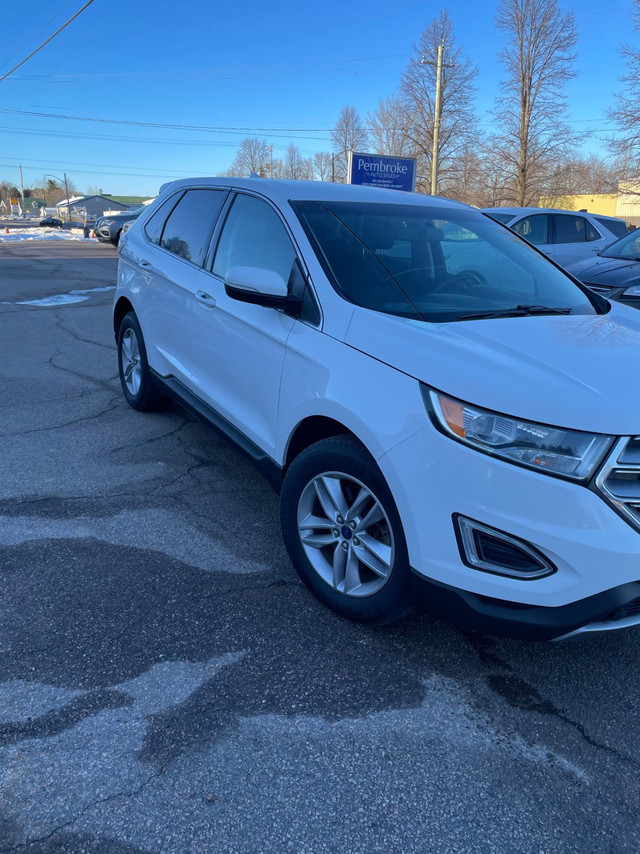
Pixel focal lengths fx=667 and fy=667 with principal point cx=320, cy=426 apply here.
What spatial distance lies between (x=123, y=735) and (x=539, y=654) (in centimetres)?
166

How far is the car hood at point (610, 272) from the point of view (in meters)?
6.43

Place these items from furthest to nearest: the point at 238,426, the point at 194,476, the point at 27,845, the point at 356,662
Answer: the point at 194,476
the point at 238,426
the point at 356,662
the point at 27,845

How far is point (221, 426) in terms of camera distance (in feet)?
12.3

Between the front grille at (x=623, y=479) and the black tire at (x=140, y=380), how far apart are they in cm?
356

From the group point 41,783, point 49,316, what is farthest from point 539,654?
point 49,316

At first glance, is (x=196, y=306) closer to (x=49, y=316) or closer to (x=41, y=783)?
(x=41, y=783)

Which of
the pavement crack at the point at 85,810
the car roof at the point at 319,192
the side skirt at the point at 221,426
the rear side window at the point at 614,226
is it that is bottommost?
the pavement crack at the point at 85,810

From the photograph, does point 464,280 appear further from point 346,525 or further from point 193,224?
point 193,224

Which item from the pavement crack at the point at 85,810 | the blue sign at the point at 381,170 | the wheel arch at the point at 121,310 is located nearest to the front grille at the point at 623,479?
the pavement crack at the point at 85,810

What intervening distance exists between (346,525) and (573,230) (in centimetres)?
927

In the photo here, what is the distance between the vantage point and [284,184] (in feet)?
12.0

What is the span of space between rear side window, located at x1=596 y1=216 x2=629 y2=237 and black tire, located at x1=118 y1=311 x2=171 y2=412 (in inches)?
339

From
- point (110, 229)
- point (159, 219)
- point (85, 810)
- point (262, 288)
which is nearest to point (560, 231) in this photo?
point (159, 219)

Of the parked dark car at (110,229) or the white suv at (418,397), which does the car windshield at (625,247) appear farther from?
the parked dark car at (110,229)
